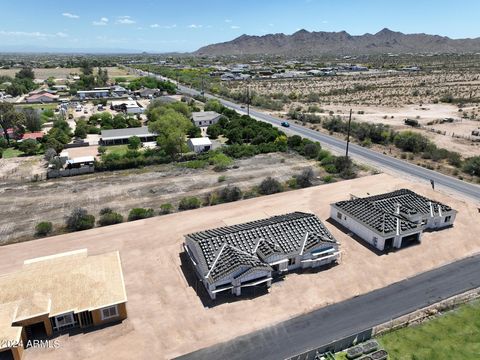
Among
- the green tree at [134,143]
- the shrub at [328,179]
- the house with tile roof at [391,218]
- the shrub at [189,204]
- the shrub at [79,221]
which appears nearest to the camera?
the house with tile roof at [391,218]

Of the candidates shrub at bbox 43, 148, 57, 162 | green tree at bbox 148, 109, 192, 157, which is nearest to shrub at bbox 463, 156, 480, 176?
green tree at bbox 148, 109, 192, 157

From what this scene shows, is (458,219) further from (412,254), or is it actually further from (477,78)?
(477,78)

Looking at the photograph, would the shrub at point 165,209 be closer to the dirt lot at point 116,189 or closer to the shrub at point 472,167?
the dirt lot at point 116,189

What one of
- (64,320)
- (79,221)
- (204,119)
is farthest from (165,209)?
(204,119)

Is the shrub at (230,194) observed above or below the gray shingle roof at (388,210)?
below

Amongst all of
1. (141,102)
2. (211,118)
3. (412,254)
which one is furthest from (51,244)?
(141,102)

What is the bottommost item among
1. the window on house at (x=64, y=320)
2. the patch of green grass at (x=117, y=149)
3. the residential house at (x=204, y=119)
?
the window on house at (x=64, y=320)

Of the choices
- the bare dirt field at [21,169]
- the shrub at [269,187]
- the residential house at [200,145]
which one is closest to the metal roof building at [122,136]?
the residential house at [200,145]
